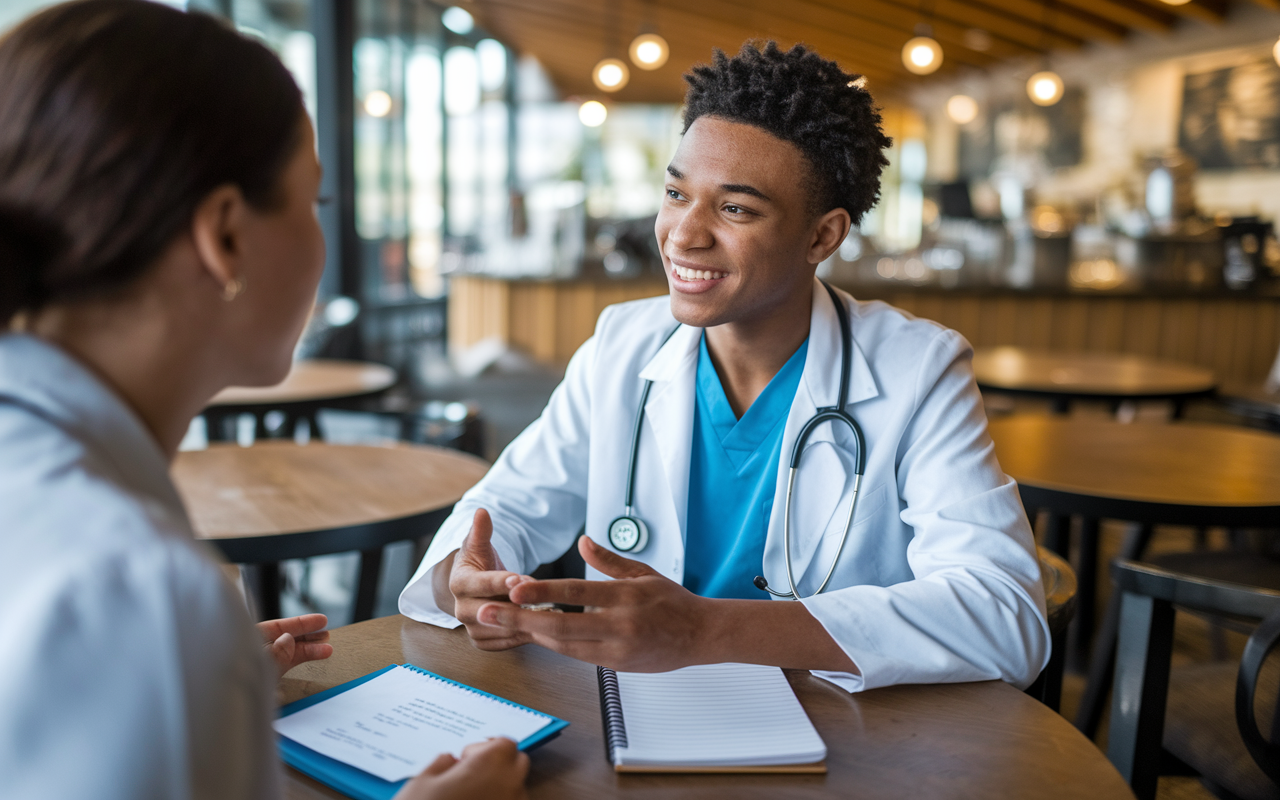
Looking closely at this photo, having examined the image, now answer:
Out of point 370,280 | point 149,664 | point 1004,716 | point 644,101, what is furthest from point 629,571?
point 644,101

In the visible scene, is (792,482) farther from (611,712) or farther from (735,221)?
(611,712)

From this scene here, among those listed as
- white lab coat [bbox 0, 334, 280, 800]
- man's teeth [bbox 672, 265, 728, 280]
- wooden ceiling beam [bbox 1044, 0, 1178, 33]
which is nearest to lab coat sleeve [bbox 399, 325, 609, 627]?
man's teeth [bbox 672, 265, 728, 280]

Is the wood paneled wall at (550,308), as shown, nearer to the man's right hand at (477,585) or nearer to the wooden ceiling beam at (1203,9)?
the man's right hand at (477,585)

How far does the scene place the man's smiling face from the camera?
4.88 feet

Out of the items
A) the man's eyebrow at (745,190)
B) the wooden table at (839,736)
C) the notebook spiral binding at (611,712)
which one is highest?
the man's eyebrow at (745,190)

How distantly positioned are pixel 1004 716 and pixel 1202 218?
688 centimetres

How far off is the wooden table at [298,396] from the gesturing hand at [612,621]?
82.0 inches

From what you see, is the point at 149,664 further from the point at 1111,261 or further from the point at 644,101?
the point at 644,101

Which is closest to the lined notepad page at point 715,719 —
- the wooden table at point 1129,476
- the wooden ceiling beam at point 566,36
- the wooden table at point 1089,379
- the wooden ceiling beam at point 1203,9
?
the wooden table at point 1129,476

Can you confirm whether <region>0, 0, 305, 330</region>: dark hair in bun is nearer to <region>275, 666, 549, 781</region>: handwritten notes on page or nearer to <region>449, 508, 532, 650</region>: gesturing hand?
<region>275, 666, 549, 781</region>: handwritten notes on page

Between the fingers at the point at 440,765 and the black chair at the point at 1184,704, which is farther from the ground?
the fingers at the point at 440,765

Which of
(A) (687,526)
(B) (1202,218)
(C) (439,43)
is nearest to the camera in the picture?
(A) (687,526)

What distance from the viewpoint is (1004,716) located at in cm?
103

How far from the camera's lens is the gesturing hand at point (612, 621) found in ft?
3.13
